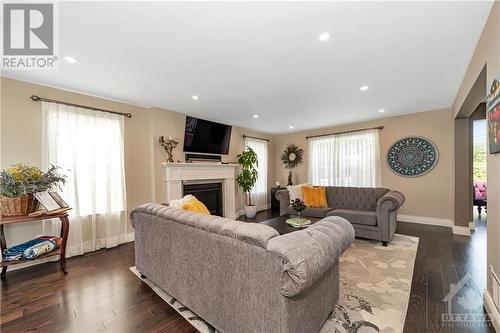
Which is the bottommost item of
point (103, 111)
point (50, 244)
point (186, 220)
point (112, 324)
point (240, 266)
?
point (112, 324)

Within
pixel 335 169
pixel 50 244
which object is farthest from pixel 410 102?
pixel 50 244

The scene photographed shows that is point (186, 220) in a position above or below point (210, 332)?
above

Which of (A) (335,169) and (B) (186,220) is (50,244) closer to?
(B) (186,220)

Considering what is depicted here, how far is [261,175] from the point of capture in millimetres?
6332

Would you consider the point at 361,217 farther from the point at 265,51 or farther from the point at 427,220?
the point at 265,51

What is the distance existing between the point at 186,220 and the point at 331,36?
6.89ft

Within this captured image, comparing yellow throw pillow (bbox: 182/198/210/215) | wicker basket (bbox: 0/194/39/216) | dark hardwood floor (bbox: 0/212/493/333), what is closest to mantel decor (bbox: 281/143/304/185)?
dark hardwood floor (bbox: 0/212/493/333)

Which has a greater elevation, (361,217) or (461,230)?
(361,217)

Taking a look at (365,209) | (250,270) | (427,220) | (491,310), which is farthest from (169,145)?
(427,220)

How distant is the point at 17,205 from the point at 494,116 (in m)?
4.73

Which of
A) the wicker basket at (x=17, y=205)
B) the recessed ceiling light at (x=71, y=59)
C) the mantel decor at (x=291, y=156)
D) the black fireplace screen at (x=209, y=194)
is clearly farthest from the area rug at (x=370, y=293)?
the mantel decor at (x=291, y=156)

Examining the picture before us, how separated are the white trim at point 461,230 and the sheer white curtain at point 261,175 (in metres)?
4.24

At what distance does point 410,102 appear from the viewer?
151 inches
